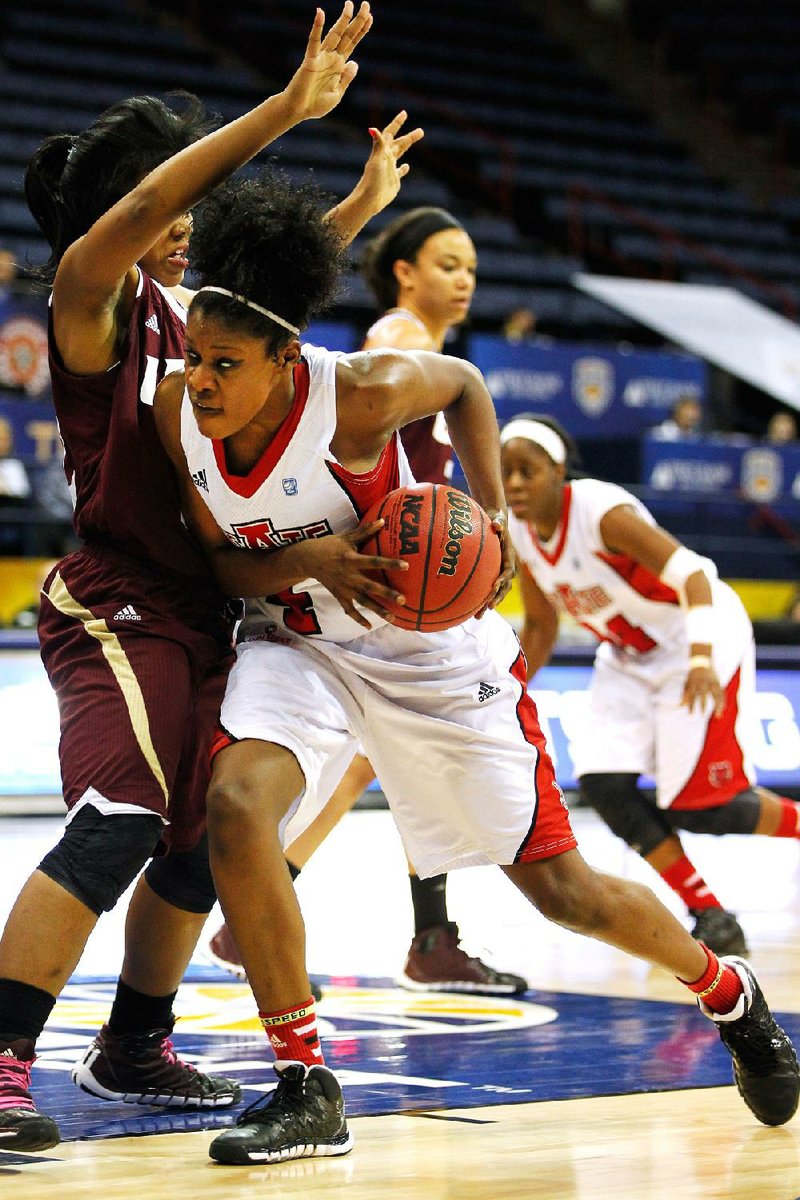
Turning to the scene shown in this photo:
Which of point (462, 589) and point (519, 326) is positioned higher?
point (519, 326)

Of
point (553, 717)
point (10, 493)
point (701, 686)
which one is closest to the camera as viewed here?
point (701, 686)

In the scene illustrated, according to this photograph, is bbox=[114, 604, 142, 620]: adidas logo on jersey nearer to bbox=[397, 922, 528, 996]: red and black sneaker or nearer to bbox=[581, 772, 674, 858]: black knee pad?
bbox=[397, 922, 528, 996]: red and black sneaker

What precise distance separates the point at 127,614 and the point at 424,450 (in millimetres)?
1776

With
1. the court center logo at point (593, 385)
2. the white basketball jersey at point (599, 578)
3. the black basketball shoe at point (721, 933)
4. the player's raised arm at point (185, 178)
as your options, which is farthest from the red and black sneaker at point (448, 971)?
the court center logo at point (593, 385)

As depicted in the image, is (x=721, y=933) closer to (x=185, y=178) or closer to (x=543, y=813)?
(x=543, y=813)

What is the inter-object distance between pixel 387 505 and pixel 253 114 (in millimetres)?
663

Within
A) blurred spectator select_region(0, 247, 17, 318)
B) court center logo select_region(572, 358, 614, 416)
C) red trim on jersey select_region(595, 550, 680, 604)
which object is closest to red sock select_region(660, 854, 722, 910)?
red trim on jersey select_region(595, 550, 680, 604)

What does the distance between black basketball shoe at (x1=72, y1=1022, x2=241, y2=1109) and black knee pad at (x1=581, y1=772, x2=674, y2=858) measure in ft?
7.07

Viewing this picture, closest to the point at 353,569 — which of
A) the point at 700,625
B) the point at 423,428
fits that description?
the point at 423,428

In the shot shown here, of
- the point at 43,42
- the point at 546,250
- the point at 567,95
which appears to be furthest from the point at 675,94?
the point at 43,42

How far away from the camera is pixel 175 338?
3.27m

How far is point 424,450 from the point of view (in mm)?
A: 4734

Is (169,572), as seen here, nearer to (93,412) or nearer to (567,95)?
(93,412)

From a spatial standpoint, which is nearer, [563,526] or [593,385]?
[563,526]
